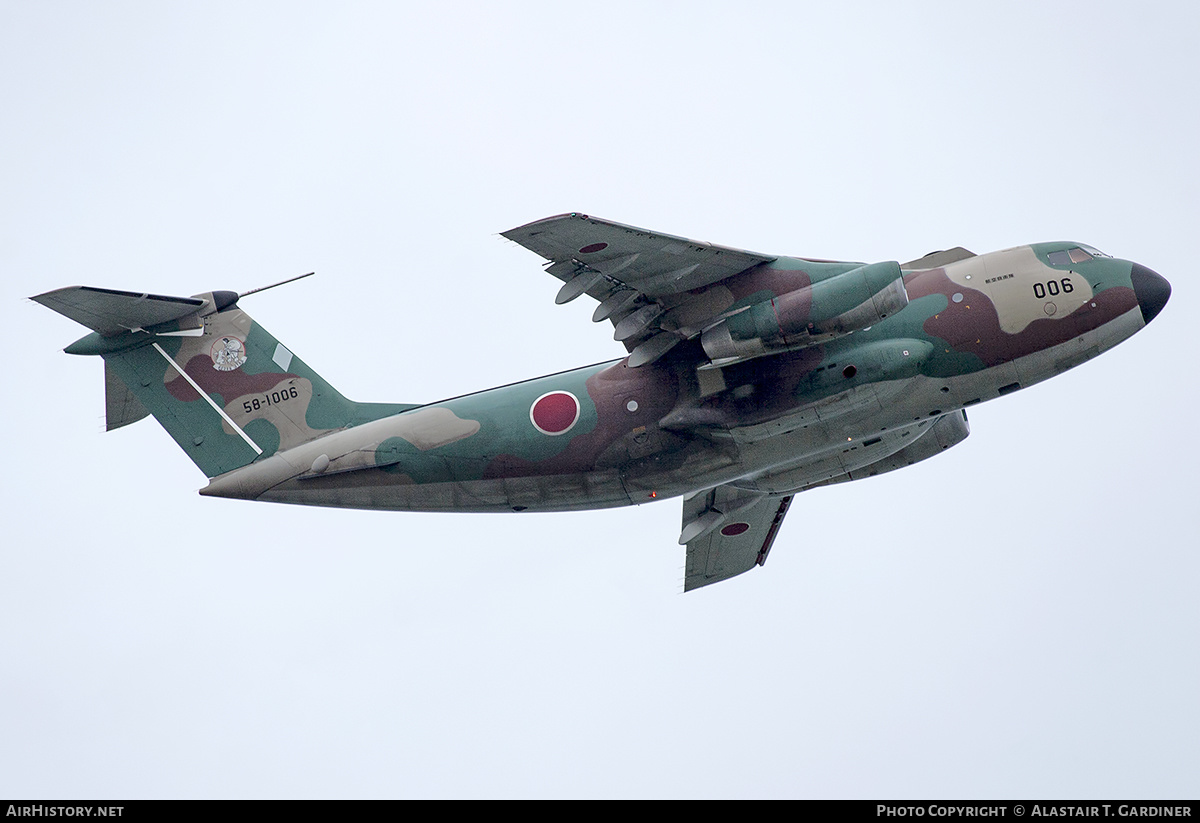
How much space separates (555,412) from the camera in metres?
19.5

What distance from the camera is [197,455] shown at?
68.1 ft

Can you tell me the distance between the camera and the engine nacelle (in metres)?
17.8

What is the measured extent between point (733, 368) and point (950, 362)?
115 inches

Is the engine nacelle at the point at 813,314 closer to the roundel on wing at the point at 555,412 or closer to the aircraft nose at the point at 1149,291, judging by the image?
the roundel on wing at the point at 555,412

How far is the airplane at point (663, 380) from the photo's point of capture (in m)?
18.2

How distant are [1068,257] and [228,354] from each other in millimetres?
12570

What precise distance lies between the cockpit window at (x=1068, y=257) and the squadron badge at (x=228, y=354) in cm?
1211

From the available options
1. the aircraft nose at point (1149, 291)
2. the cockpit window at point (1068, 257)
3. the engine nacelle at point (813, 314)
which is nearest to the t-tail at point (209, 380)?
the engine nacelle at point (813, 314)

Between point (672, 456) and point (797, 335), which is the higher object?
point (797, 335)

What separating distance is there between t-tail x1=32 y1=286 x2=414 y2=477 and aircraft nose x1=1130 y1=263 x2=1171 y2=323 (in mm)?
10513
